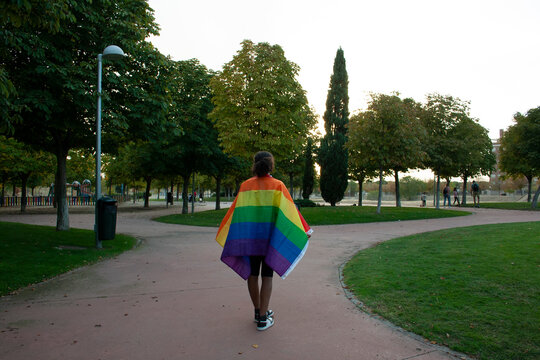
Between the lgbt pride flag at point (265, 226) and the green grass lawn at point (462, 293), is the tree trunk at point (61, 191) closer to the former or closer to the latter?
the green grass lawn at point (462, 293)

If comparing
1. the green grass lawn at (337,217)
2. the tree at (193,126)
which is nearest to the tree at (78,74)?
the green grass lawn at (337,217)

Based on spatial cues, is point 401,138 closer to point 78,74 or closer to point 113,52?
point 113,52

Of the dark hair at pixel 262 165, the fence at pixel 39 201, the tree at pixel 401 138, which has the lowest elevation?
the fence at pixel 39 201

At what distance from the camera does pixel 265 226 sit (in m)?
4.12

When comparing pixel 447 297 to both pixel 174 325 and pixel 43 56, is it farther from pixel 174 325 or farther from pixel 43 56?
pixel 43 56

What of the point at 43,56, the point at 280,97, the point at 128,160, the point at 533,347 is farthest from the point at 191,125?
the point at 533,347

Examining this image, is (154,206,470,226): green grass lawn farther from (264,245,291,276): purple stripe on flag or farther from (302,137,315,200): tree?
(302,137,315,200): tree

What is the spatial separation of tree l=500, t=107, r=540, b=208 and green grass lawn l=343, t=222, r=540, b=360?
22.2 meters

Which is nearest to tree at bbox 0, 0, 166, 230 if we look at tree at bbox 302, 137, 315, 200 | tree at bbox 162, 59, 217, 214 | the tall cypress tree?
tree at bbox 162, 59, 217, 214

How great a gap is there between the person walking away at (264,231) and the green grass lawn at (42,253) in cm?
374

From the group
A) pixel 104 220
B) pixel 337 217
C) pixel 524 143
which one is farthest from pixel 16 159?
pixel 524 143

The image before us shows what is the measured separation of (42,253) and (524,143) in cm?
3058

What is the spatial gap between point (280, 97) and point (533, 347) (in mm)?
17976

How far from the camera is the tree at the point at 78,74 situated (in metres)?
9.34
